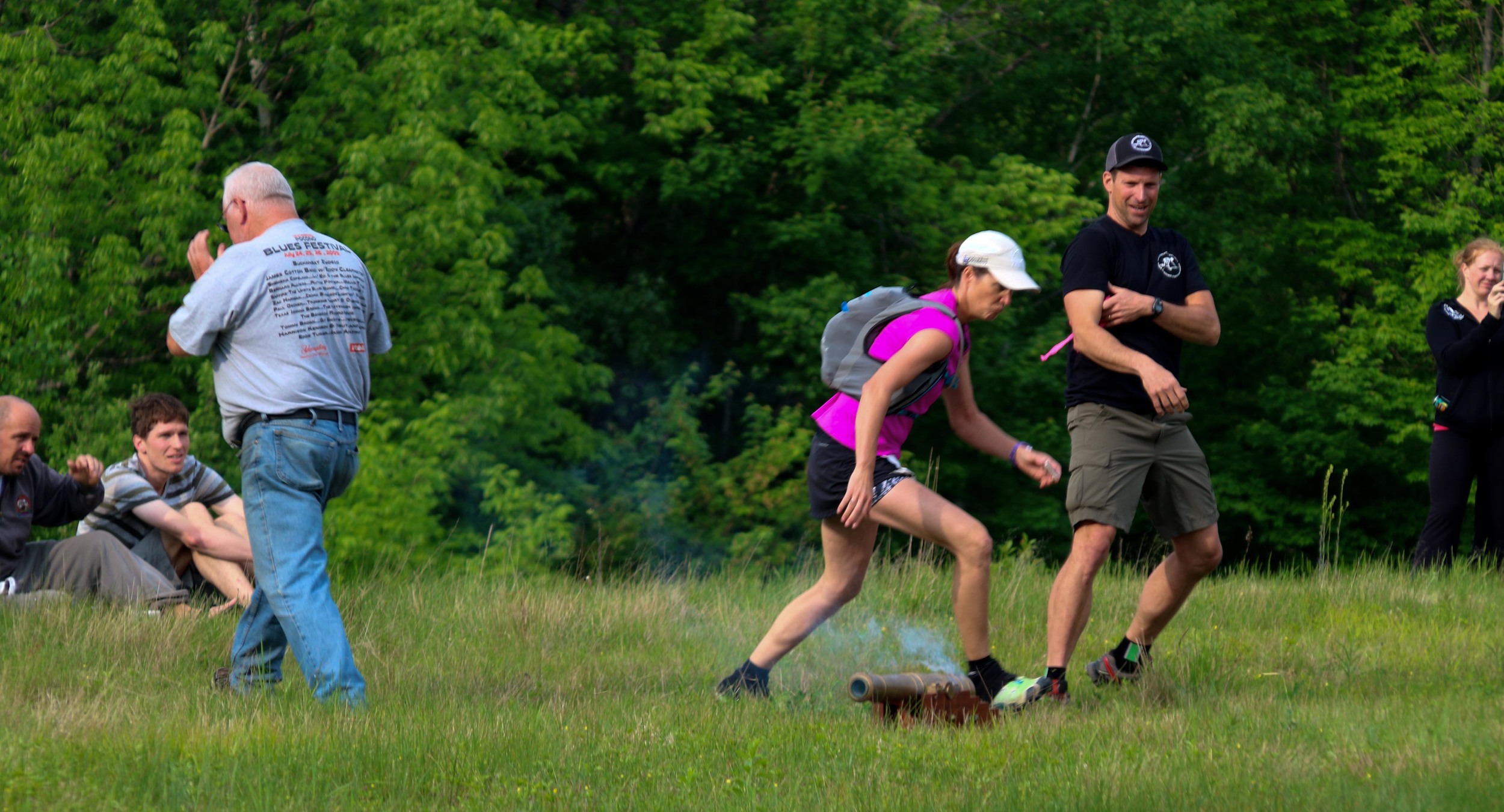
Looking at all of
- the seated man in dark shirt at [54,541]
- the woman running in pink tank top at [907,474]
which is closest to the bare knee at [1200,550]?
the woman running in pink tank top at [907,474]

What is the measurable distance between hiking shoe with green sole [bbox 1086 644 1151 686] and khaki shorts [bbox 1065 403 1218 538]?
0.49 metres

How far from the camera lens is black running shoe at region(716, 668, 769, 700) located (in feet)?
17.2

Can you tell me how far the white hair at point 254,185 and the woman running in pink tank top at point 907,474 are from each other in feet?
6.60

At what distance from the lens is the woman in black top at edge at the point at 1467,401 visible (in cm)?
788

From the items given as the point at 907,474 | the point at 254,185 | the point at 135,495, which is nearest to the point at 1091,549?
the point at 907,474

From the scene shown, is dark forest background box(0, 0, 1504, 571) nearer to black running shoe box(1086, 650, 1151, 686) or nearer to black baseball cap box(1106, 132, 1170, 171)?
black running shoe box(1086, 650, 1151, 686)

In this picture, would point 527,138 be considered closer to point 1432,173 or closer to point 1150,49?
point 1150,49

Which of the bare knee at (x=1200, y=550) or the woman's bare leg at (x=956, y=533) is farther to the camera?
the bare knee at (x=1200, y=550)

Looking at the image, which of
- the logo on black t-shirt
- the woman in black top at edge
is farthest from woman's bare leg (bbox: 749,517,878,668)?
the woman in black top at edge

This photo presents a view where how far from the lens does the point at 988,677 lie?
16.7 feet

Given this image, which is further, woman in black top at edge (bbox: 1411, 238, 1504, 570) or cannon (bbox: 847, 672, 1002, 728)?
woman in black top at edge (bbox: 1411, 238, 1504, 570)

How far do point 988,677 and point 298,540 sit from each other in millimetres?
2372

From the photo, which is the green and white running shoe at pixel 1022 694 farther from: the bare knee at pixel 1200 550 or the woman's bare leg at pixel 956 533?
the bare knee at pixel 1200 550

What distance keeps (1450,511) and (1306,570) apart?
7.01ft
